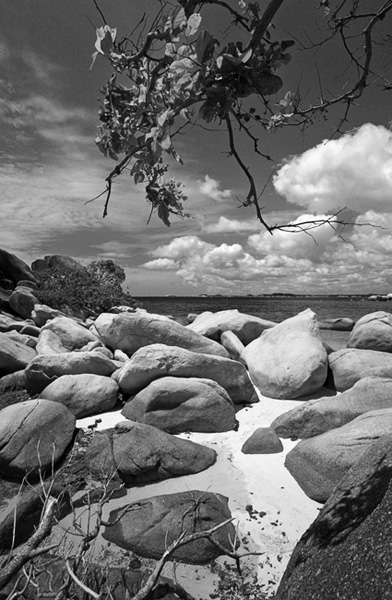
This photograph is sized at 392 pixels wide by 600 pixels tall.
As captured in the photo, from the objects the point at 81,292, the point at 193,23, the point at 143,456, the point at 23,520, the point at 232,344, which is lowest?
the point at 23,520

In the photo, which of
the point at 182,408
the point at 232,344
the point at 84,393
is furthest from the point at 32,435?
the point at 232,344

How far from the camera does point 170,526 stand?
14.1 feet

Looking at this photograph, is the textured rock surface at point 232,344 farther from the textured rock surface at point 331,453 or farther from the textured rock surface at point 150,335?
the textured rock surface at point 331,453

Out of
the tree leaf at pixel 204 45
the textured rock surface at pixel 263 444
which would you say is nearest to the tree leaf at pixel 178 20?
the tree leaf at pixel 204 45

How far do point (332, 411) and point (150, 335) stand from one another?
594 centimetres

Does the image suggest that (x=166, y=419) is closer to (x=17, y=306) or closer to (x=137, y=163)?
(x=137, y=163)

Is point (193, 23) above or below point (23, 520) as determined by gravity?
above

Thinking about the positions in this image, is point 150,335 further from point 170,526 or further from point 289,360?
point 170,526

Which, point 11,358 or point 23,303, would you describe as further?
point 23,303

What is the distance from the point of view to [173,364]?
329 inches

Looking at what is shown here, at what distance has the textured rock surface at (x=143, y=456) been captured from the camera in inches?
220

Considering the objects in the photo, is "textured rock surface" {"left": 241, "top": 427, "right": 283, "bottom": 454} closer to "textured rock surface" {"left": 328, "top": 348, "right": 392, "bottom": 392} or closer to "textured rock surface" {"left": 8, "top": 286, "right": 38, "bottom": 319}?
"textured rock surface" {"left": 328, "top": 348, "right": 392, "bottom": 392}

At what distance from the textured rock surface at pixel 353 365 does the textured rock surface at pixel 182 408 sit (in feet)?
10.8

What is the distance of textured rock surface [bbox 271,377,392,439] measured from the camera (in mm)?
6590
